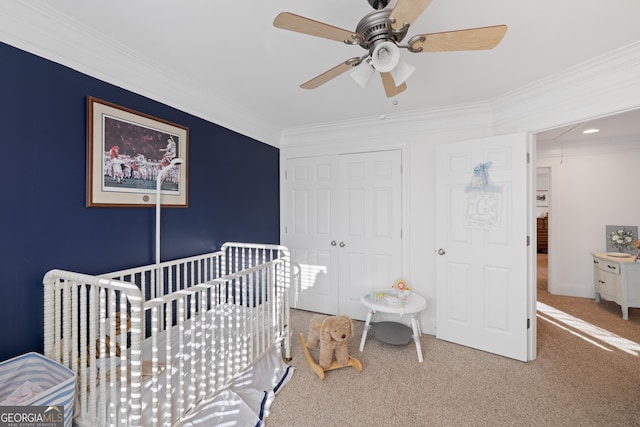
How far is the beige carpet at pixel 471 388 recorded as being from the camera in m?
1.66

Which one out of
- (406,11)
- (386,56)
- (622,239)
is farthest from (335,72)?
(622,239)

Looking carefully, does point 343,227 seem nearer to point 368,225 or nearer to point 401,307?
point 368,225

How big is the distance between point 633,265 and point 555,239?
0.92m

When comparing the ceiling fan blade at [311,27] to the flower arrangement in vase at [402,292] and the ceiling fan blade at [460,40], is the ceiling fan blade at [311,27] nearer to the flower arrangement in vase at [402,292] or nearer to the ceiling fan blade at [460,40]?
the ceiling fan blade at [460,40]

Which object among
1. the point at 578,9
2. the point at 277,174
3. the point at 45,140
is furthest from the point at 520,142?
the point at 45,140

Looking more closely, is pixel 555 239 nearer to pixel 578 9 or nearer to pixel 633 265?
pixel 633 265

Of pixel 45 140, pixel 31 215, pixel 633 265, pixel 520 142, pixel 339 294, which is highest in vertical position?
pixel 520 142

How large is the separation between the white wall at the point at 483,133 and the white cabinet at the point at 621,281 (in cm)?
51

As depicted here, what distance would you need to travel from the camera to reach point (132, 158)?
6.13 ft

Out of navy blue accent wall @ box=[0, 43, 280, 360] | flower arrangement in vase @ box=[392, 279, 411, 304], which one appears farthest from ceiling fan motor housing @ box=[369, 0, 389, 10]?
flower arrangement in vase @ box=[392, 279, 411, 304]

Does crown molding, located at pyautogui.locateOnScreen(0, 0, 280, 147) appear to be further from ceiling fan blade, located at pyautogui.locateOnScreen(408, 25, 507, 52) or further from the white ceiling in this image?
ceiling fan blade, located at pyautogui.locateOnScreen(408, 25, 507, 52)

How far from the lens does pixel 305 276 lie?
11.3 feet

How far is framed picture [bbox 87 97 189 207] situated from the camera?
5.47 feet

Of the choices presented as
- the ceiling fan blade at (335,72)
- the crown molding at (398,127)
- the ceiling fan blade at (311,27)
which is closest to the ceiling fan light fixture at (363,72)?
the ceiling fan blade at (335,72)
